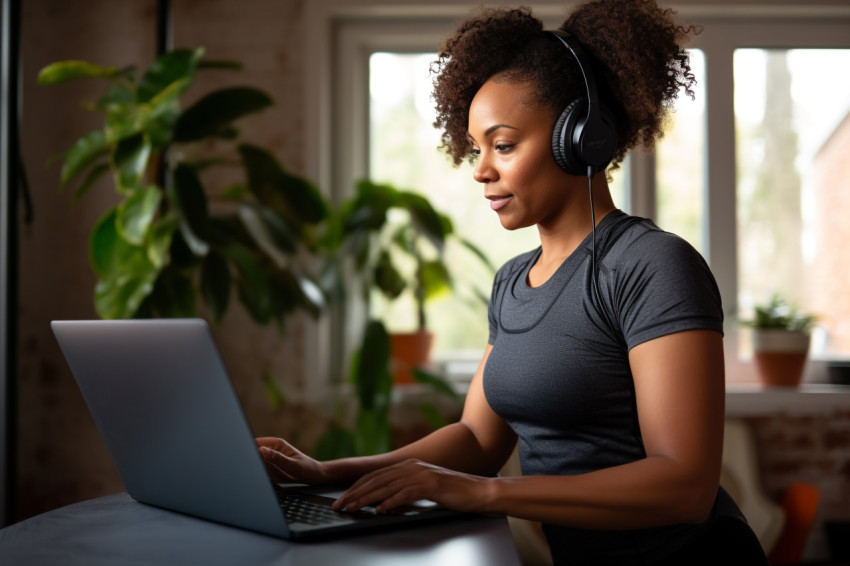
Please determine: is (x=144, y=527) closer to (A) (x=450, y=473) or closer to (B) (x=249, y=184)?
(A) (x=450, y=473)

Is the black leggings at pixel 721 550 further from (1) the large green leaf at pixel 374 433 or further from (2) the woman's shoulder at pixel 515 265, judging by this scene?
(1) the large green leaf at pixel 374 433

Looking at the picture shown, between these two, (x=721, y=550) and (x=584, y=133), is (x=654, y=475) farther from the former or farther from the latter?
(x=584, y=133)

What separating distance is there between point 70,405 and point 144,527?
2159 millimetres

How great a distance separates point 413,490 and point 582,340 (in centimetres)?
35

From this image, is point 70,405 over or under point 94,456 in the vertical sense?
over

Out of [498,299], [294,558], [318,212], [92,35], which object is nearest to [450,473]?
[294,558]

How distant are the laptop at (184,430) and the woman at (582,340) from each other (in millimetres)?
91

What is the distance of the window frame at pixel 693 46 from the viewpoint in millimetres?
2805

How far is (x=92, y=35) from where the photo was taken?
282 cm

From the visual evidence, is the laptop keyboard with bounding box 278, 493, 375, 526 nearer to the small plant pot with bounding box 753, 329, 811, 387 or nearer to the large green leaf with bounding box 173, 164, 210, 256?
the large green leaf with bounding box 173, 164, 210, 256

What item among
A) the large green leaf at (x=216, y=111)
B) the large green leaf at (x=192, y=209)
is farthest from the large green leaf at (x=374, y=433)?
the large green leaf at (x=216, y=111)

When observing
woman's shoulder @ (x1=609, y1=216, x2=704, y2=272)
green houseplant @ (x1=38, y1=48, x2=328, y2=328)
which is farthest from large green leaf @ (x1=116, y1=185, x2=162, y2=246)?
woman's shoulder @ (x1=609, y1=216, x2=704, y2=272)

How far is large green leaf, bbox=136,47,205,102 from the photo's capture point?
225 centimetres

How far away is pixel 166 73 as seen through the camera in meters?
2.27
